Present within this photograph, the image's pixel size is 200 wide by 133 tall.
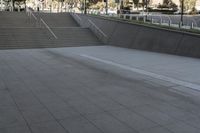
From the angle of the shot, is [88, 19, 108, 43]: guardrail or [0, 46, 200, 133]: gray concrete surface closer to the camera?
[0, 46, 200, 133]: gray concrete surface

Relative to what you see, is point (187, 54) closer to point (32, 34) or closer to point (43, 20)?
point (32, 34)

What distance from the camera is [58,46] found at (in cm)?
2070

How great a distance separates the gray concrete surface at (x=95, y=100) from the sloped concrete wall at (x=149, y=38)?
11.4 feet

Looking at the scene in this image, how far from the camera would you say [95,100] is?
23.5 feet

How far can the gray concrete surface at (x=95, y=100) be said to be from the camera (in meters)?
5.48

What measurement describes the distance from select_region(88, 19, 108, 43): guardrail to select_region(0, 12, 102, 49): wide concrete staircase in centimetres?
35

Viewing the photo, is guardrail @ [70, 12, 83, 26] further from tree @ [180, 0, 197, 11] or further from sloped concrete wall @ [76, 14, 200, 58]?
tree @ [180, 0, 197, 11]

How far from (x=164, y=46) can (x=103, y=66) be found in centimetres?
564

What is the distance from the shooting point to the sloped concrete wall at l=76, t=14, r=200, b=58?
15.1 meters

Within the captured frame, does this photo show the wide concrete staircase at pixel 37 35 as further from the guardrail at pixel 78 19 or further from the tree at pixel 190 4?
the tree at pixel 190 4

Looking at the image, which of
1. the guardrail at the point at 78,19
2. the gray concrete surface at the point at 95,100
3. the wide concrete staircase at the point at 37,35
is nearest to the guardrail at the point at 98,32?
the wide concrete staircase at the point at 37,35

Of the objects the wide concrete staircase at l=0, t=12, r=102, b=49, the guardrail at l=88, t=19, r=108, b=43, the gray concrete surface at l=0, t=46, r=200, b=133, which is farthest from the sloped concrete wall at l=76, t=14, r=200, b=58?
the gray concrete surface at l=0, t=46, r=200, b=133

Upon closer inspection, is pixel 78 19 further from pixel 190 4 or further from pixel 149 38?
pixel 190 4

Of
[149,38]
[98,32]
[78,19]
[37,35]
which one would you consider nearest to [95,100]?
[149,38]
